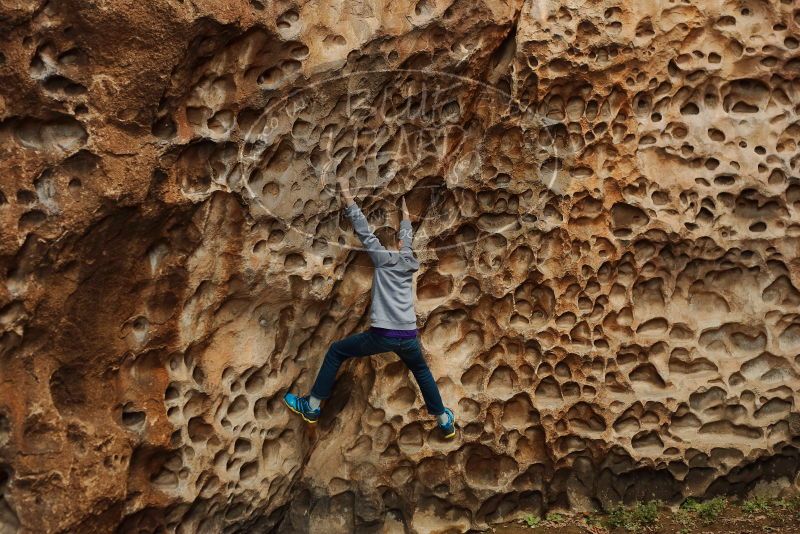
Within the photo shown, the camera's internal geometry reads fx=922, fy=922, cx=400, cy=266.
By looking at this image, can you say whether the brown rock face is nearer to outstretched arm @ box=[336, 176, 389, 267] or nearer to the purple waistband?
outstretched arm @ box=[336, 176, 389, 267]

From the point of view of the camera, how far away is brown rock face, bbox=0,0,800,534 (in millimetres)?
4977

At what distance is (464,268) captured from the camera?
5902 mm

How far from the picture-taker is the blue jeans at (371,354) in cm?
539

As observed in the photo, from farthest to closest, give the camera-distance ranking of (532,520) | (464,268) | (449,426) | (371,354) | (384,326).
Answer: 1. (532,520)
2. (464,268)
3. (449,426)
4. (371,354)
5. (384,326)

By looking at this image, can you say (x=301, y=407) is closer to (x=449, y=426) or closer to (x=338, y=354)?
(x=338, y=354)

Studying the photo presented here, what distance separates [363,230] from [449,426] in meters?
1.34

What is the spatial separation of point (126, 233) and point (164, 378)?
85 centimetres

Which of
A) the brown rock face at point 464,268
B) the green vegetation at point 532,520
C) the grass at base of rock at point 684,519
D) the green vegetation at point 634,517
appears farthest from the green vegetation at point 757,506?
the green vegetation at point 532,520

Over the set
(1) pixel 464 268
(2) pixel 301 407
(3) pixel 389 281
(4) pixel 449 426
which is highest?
(3) pixel 389 281

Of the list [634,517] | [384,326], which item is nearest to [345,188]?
[384,326]

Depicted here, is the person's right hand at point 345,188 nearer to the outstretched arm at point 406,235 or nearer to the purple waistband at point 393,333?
the outstretched arm at point 406,235

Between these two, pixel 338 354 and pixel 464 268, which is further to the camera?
pixel 464 268

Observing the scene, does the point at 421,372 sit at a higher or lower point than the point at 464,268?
lower

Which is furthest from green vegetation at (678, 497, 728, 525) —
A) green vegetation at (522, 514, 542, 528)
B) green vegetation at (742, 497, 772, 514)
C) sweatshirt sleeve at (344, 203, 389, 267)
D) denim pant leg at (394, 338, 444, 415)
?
sweatshirt sleeve at (344, 203, 389, 267)
